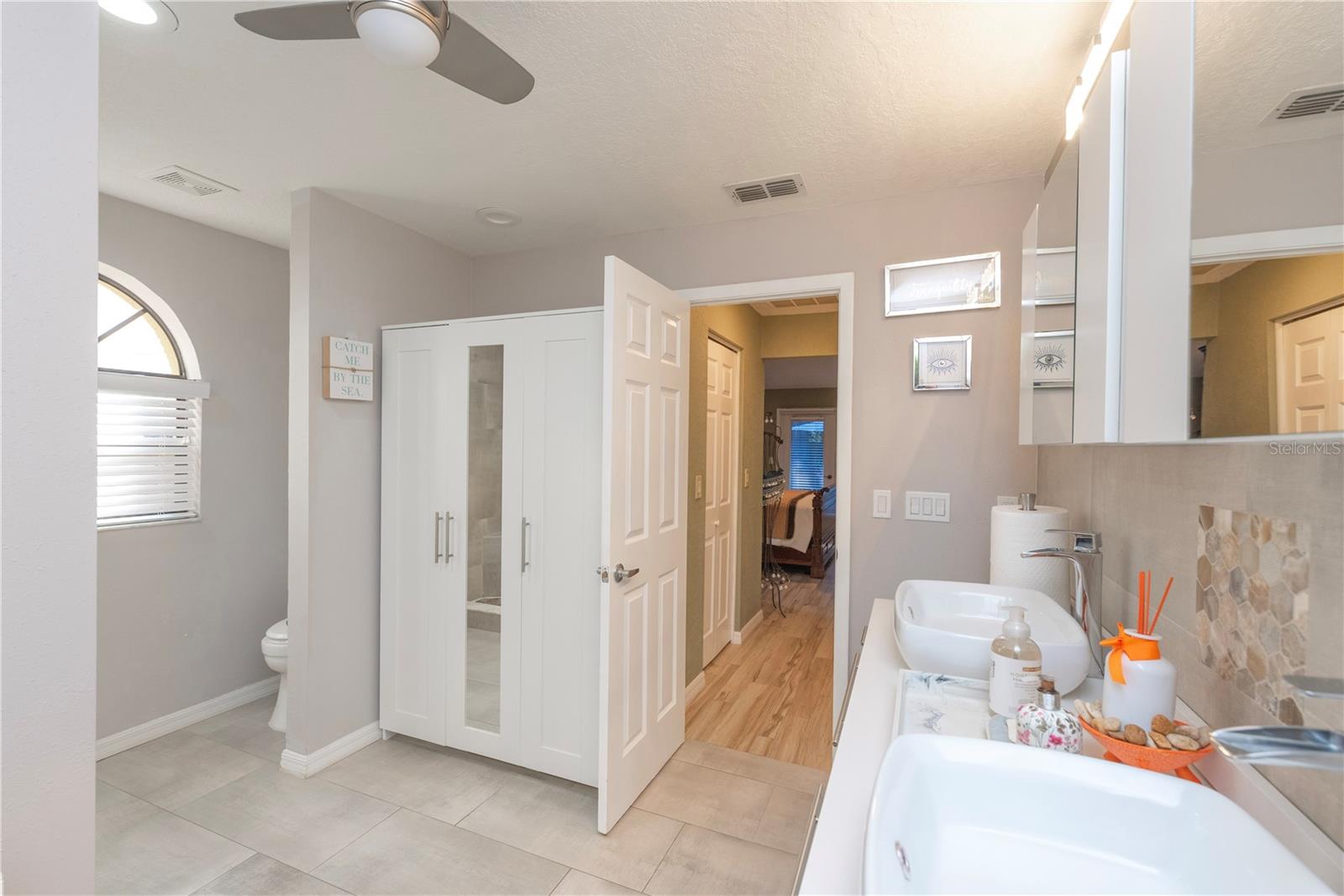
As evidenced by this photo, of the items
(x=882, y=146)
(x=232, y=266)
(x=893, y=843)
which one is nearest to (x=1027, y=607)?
(x=893, y=843)

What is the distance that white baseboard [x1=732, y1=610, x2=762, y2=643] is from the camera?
165 inches

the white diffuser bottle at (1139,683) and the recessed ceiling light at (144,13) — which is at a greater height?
the recessed ceiling light at (144,13)

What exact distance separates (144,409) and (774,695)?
11.4 feet

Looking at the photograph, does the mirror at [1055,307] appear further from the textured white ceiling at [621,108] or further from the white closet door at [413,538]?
the white closet door at [413,538]

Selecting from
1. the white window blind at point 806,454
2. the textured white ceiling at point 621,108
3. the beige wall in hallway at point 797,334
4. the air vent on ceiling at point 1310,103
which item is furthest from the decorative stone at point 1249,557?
the white window blind at point 806,454

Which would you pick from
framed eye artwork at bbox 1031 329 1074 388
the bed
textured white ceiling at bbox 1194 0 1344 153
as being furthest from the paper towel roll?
the bed

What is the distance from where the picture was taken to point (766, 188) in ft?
7.95

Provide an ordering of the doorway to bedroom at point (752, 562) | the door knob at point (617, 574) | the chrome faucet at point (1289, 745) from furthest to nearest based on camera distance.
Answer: the doorway to bedroom at point (752, 562), the door knob at point (617, 574), the chrome faucet at point (1289, 745)

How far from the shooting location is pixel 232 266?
3088 millimetres

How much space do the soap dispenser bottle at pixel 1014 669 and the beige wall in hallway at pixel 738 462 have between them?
193 cm

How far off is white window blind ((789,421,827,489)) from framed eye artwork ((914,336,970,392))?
5977mm

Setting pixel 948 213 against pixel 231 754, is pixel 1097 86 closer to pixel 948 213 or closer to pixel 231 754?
pixel 948 213

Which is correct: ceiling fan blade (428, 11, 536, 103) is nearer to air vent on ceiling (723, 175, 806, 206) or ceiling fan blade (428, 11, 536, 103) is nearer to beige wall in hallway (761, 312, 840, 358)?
air vent on ceiling (723, 175, 806, 206)

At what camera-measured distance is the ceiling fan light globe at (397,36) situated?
1113mm
